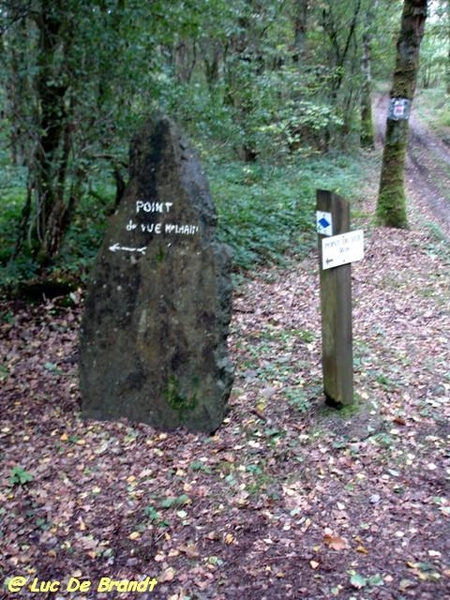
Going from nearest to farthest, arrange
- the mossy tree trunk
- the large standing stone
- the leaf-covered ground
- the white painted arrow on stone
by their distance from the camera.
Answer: the leaf-covered ground
the large standing stone
the white painted arrow on stone
the mossy tree trunk

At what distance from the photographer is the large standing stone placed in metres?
4.81

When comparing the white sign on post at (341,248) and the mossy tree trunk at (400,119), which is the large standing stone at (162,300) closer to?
the white sign on post at (341,248)

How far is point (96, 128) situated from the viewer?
25.4 feet

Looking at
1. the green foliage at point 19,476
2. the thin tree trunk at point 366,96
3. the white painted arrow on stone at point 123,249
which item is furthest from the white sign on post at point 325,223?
the thin tree trunk at point 366,96

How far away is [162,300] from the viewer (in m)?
4.93

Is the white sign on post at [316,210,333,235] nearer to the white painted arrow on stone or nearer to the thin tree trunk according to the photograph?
the white painted arrow on stone

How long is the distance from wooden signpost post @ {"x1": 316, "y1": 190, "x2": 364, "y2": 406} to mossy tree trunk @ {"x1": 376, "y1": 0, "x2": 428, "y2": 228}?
26.4 ft

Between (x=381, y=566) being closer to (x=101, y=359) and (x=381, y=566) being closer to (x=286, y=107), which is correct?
(x=101, y=359)

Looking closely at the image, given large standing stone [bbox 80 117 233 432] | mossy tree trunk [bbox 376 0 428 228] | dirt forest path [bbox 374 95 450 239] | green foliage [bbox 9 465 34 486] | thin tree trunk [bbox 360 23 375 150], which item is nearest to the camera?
green foliage [bbox 9 465 34 486]

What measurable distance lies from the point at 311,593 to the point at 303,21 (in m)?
21.4

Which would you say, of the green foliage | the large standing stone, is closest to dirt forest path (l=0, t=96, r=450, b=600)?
the green foliage

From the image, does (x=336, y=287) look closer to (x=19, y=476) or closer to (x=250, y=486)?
(x=250, y=486)

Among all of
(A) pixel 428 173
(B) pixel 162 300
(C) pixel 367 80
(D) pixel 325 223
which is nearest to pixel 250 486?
(B) pixel 162 300

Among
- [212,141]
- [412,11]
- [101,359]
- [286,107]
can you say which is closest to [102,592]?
[101,359]
